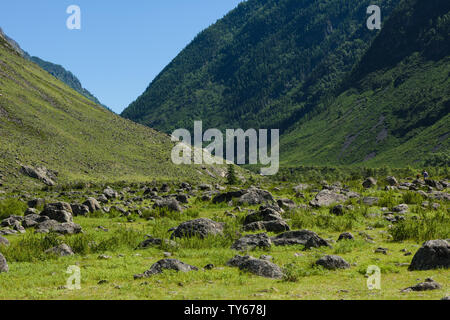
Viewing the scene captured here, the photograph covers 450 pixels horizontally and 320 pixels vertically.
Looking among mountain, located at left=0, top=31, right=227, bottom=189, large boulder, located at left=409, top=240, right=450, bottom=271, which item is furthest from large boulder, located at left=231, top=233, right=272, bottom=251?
mountain, located at left=0, top=31, right=227, bottom=189

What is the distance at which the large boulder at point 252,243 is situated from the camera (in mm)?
16859

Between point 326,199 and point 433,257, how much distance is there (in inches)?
695

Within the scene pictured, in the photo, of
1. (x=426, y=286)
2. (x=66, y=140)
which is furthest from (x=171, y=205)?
(x=66, y=140)

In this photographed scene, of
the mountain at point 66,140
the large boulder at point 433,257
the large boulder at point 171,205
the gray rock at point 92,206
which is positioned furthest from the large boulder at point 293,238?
the mountain at point 66,140

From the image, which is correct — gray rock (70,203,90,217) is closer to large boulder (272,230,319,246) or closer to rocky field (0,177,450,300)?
rocky field (0,177,450,300)

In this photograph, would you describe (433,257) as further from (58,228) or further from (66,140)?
(66,140)

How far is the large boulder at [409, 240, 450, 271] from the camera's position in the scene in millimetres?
12602

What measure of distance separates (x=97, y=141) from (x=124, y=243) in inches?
3189

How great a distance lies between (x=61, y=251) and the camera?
53.5ft

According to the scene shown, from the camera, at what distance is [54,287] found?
38.7 feet

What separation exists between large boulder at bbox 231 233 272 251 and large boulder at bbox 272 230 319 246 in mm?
577

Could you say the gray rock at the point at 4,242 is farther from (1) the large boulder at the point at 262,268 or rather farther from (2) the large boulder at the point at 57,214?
(1) the large boulder at the point at 262,268

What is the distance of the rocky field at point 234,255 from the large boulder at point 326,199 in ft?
1.66

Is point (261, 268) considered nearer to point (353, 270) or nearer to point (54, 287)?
point (353, 270)
